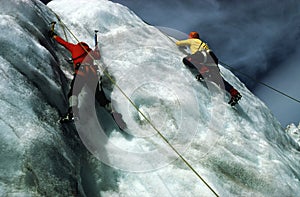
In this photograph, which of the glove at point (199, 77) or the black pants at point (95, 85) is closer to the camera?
the black pants at point (95, 85)

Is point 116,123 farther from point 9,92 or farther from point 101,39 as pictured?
point 101,39

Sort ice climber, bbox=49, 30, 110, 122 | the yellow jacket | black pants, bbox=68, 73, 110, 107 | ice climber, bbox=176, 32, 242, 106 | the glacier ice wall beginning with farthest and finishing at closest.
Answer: the yellow jacket → ice climber, bbox=176, 32, 242, 106 → black pants, bbox=68, 73, 110, 107 → ice climber, bbox=49, 30, 110, 122 → the glacier ice wall

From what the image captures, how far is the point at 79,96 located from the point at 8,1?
2673mm

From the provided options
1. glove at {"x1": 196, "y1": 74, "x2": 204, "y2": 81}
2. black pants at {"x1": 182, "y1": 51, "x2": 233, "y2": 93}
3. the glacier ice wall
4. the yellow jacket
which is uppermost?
the yellow jacket

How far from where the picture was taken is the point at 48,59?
19.2 feet

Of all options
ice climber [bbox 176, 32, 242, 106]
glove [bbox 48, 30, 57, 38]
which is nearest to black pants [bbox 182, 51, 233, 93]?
ice climber [bbox 176, 32, 242, 106]

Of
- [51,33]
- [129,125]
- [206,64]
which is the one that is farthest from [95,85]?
[206,64]

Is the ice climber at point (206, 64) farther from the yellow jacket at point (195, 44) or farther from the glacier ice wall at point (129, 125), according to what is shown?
the glacier ice wall at point (129, 125)

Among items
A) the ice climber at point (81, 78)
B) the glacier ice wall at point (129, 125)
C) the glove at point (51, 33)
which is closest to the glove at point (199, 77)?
the glacier ice wall at point (129, 125)

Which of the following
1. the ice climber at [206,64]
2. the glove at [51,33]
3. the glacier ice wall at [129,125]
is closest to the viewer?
the glacier ice wall at [129,125]

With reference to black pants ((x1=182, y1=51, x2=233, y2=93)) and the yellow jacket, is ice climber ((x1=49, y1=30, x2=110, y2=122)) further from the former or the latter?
the yellow jacket

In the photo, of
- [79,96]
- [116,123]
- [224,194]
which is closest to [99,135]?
[116,123]

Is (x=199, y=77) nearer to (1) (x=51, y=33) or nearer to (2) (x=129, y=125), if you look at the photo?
(2) (x=129, y=125)

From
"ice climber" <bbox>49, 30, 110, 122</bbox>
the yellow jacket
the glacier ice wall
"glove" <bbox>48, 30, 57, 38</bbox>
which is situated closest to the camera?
the glacier ice wall
